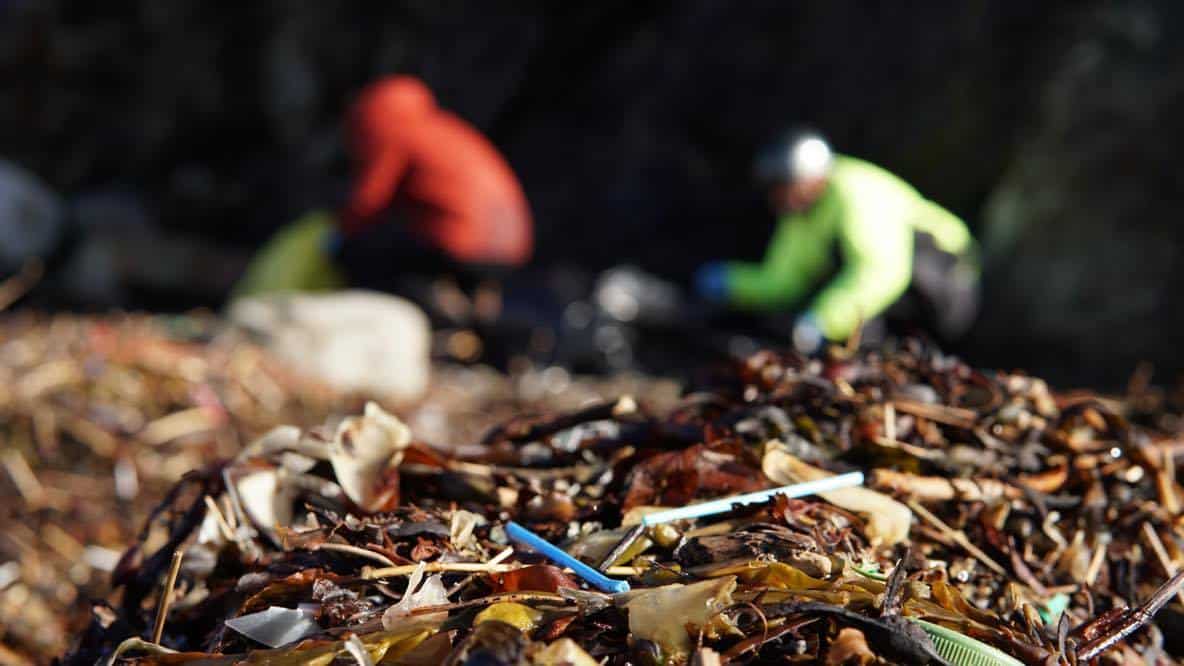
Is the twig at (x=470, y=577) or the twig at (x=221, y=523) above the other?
the twig at (x=470, y=577)

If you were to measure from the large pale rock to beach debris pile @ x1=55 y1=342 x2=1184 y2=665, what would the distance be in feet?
12.9

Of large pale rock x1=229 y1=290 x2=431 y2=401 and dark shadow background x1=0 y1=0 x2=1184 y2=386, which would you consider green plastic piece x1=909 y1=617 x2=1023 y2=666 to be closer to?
large pale rock x1=229 y1=290 x2=431 y2=401

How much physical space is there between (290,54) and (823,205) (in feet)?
26.1

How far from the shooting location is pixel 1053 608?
170cm

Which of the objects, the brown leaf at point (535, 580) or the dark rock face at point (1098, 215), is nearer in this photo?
the brown leaf at point (535, 580)

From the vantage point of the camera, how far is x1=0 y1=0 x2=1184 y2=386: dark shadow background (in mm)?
8000

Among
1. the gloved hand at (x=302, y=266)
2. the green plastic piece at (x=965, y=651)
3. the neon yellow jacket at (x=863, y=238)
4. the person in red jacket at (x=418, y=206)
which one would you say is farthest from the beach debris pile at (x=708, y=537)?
the gloved hand at (x=302, y=266)

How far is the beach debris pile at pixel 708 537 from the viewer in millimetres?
1306

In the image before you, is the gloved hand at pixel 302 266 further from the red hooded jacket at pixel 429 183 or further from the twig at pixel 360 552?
the twig at pixel 360 552

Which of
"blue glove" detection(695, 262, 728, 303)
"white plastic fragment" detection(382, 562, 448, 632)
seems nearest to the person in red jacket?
"blue glove" detection(695, 262, 728, 303)

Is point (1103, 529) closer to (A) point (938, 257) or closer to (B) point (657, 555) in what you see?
(B) point (657, 555)

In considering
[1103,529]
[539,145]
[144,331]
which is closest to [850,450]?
[1103,529]

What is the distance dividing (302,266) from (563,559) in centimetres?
760

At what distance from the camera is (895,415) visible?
A: 196cm
